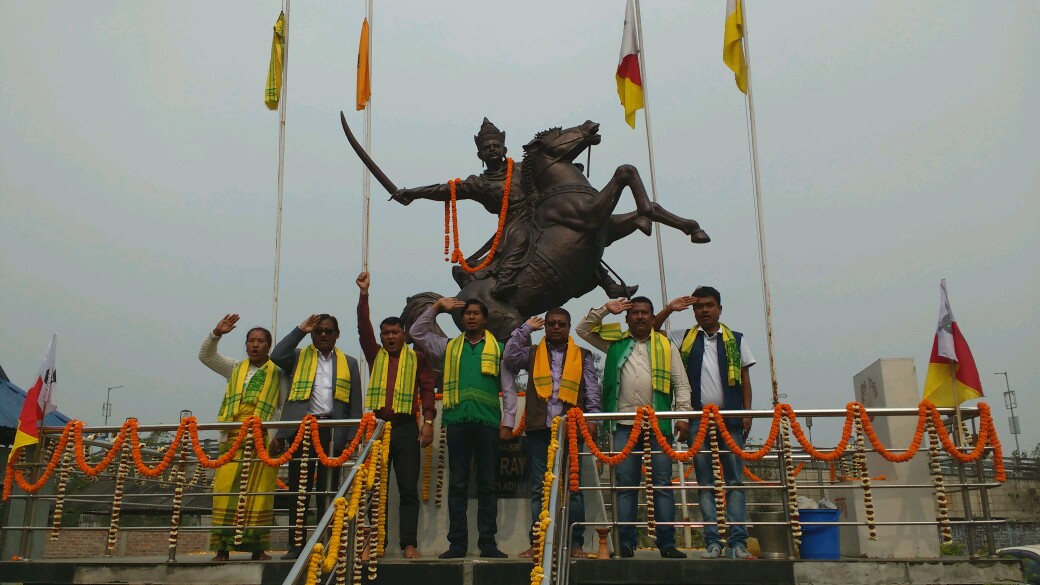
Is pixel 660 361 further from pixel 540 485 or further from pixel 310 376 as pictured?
pixel 310 376

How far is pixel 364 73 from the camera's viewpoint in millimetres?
10984

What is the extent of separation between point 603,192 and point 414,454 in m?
2.86

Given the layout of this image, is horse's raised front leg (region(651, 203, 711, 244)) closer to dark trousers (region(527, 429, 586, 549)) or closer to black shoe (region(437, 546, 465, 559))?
dark trousers (region(527, 429, 586, 549))

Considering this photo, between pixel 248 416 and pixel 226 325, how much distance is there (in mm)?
804

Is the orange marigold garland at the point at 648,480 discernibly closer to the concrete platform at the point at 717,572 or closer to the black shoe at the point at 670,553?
the black shoe at the point at 670,553

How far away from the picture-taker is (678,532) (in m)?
9.14

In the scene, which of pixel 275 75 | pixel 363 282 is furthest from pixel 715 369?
pixel 275 75

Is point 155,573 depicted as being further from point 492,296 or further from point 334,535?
point 492,296

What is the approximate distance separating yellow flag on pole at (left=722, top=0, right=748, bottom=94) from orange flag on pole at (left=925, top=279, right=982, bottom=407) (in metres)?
5.61

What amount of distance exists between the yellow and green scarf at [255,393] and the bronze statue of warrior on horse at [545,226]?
1.72m

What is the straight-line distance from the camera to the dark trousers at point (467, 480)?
5.27 m

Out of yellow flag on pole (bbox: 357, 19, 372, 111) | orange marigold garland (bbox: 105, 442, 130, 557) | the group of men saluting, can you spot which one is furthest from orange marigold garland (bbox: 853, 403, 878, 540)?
yellow flag on pole (bbox: 357, 19, 372, 111)

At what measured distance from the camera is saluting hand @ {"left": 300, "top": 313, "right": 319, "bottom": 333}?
589cm

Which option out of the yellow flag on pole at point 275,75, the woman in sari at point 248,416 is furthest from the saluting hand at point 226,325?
the yellow flag on pole at point 275,75
